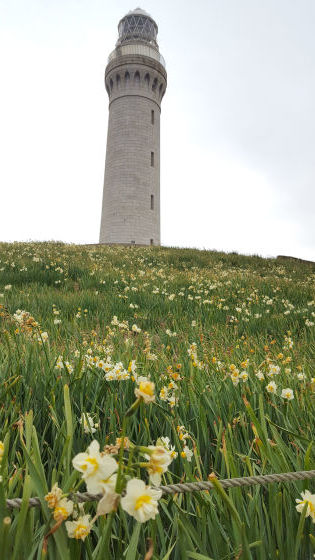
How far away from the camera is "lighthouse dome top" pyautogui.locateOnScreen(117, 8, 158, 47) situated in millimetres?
41188

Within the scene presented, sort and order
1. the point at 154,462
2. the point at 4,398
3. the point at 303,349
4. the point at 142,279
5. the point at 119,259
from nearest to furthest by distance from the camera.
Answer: the point at 154,462 < the point at 4,398 < the point at 303,349 < the point at 142,279 < the point at 119,259

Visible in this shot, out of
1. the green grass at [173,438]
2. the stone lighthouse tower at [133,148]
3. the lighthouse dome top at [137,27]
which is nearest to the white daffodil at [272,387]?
the green grass at [173,438]

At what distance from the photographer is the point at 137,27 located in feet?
138

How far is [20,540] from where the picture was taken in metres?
0.82

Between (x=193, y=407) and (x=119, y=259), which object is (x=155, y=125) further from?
(x=193, y=407)

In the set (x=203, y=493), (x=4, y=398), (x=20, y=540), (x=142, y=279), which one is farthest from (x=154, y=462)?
(x=142, y=279)

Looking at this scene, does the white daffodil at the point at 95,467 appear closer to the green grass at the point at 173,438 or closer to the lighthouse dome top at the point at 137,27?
the green grass at the point at 173,438

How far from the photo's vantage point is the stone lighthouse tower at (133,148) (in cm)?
3222

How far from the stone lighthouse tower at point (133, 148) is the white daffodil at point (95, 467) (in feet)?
102


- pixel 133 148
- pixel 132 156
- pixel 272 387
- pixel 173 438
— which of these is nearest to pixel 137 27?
pixel 133 148

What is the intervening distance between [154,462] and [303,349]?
132 inches

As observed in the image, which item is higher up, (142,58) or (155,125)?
(142,58)

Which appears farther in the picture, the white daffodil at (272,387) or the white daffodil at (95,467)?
the white daffodil at (272,387)

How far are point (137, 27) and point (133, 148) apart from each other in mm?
21496
